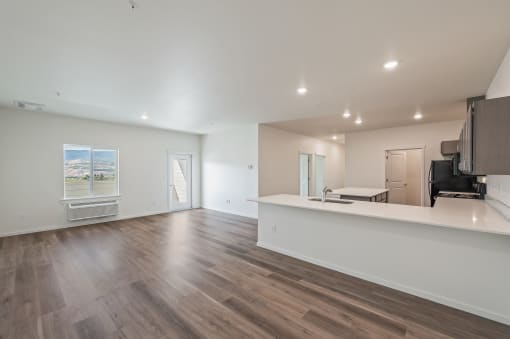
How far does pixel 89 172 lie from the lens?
5.43 m

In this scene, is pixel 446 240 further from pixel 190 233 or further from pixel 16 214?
pixel 16 214

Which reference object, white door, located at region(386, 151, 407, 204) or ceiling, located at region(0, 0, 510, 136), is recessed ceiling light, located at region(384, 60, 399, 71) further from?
white door, located at region(386, 151, 407, 204)

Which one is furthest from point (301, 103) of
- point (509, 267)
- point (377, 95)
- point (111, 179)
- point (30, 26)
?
point (111, 179)

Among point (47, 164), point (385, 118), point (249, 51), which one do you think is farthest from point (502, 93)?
point (47, 164)

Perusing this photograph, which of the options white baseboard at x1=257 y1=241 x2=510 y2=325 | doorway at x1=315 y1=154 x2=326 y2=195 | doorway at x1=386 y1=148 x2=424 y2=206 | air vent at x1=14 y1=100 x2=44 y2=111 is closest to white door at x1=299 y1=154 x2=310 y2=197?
doorway at x1=315 y1=154 x2=326 y2=195

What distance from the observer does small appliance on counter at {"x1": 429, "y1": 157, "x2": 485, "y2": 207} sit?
4164mm

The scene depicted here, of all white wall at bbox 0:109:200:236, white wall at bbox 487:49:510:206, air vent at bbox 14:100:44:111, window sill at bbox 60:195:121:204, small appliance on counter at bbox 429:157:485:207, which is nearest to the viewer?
white wall at bbox 487:49:510:206

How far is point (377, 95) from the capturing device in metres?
3.48

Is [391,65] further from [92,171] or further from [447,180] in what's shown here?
[92,171]

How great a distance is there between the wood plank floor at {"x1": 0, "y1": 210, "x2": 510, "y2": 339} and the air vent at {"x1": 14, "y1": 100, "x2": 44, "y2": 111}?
2.71 metres

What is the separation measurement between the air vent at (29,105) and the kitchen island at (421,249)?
5.15 meters

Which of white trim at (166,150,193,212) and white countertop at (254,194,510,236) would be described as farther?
white trim at (166,150,193,212)

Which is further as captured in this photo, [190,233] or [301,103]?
[190,233]

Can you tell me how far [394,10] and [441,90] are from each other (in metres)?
2.53
